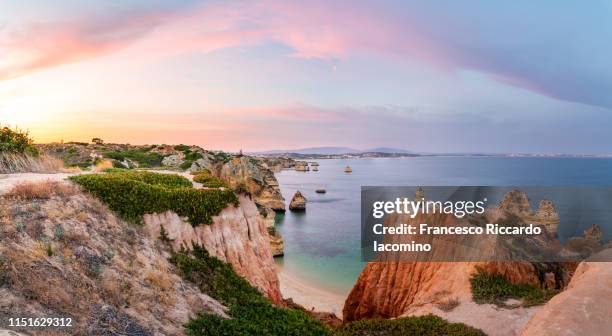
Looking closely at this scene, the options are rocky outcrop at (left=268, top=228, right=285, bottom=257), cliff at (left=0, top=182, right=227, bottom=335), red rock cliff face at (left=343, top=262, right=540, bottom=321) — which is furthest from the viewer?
rocky outcrop at (left=268, top=228, right=285, bottom=257)

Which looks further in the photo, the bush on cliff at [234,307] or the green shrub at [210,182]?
the green shrub at [210,182]

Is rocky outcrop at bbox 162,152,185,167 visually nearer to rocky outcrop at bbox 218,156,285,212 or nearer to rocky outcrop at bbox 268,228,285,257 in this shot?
rocky outcrop at bbox 218,156,285,212

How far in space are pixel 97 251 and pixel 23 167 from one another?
12.5 m

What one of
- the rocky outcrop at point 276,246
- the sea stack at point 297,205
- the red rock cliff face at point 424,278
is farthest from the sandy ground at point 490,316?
the sea stack at point 297,205

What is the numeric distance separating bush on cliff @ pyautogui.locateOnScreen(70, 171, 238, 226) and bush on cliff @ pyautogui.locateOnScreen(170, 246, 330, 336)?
1806mm

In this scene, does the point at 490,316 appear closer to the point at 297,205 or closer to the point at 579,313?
the point at 579,313

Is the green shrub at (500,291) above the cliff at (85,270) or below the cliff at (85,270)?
below

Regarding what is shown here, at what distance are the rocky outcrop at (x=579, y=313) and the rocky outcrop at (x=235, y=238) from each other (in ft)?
36.3

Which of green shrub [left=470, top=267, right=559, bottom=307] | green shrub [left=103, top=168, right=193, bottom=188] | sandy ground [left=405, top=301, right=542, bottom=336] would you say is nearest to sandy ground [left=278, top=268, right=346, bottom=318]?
sandy ground [left=405, top=301, right=542, bottom=336]

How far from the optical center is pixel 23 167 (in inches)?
753

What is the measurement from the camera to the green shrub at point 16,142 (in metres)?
19.1

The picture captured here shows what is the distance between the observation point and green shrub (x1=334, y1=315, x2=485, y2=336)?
14.8 m

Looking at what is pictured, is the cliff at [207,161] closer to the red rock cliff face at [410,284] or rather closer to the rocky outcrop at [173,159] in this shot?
the rocky outcrop at [173,159]

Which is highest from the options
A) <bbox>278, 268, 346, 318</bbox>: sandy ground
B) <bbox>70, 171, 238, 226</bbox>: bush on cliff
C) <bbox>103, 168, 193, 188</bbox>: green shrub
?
<bbox>103, 168, 193, 188</bbox>: green shrub
